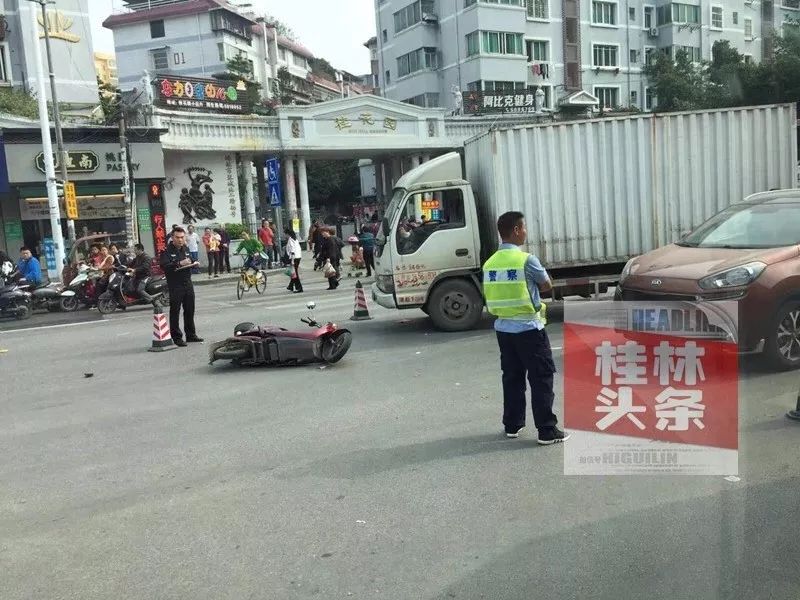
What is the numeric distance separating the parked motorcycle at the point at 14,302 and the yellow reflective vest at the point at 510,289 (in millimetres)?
12808

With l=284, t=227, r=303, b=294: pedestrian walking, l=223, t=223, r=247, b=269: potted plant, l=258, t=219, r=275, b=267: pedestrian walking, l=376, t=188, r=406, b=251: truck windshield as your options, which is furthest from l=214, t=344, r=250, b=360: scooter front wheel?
l=223, t=223, r=247, b=269: potted plant

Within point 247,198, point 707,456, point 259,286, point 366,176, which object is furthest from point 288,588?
point 366,176

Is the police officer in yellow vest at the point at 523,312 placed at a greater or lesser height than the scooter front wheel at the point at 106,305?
greater

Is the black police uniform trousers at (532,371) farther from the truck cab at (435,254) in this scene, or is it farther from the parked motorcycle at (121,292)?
the parked motorcycle at (121,292)

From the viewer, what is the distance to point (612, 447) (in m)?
4.59

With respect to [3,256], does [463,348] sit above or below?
below

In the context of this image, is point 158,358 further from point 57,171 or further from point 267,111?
point 267,111

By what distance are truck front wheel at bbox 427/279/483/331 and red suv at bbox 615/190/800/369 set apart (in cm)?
279

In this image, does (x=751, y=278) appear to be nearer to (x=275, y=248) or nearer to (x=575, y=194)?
(x=575, y=194)

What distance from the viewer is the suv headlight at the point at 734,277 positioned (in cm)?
653

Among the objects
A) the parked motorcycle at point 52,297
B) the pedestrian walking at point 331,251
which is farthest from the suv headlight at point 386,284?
the parked motorcycle at point 52,297

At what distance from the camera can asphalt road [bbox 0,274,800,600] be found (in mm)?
3357

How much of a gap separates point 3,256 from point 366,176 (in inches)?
1426

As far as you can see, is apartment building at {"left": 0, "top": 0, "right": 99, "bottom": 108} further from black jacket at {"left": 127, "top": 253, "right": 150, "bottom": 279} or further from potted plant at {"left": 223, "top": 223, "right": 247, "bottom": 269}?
black jacket at {"left": 127, "top": 253, "right": 150, "bottom": 279}
